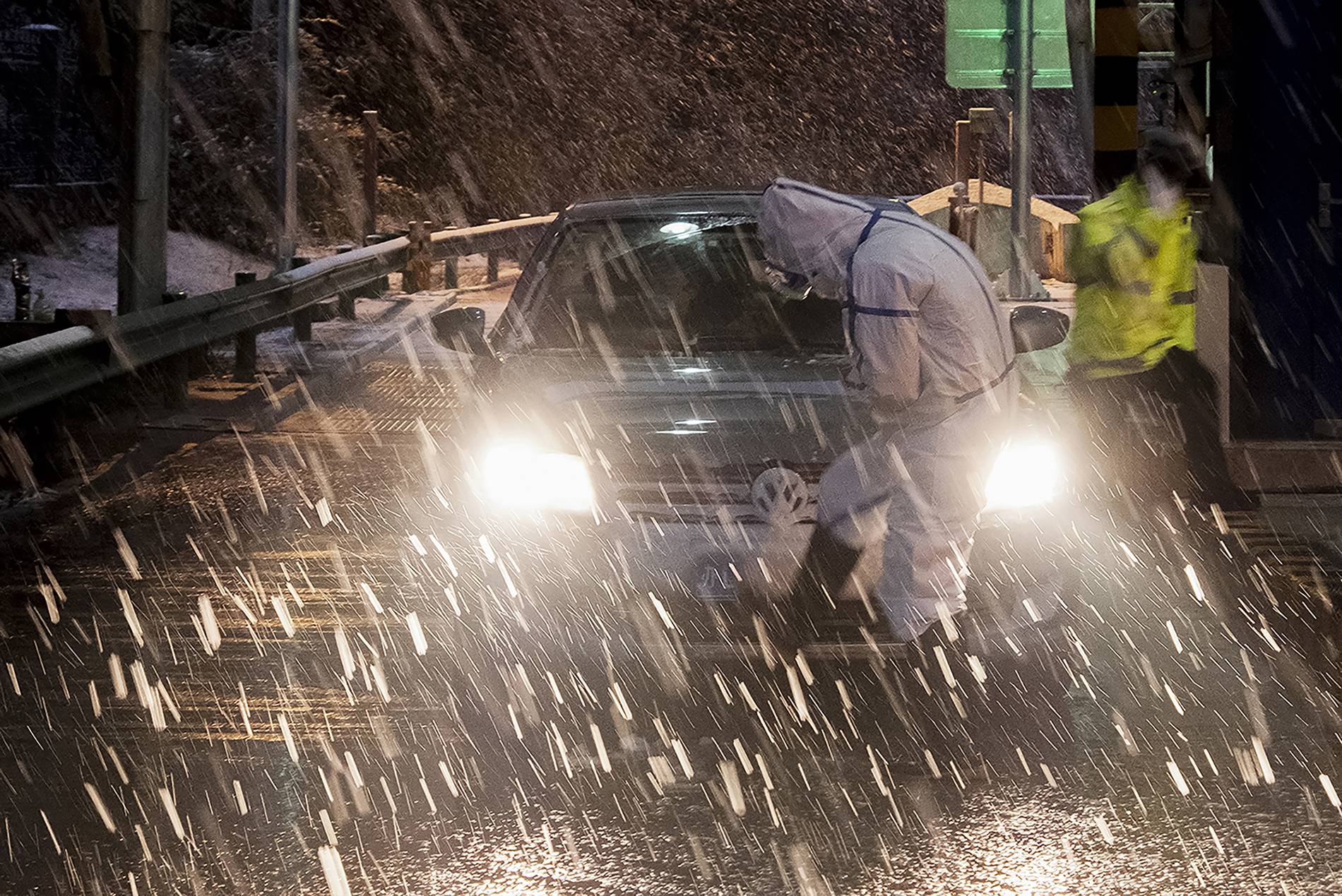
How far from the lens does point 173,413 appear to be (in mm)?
12883

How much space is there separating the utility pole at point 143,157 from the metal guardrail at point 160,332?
45cm

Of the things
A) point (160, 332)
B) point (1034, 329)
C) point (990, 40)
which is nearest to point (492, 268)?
point (990, 40)

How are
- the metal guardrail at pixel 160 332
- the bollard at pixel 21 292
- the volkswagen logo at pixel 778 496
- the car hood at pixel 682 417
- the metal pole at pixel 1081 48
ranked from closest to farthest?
the volkswagen logo at pixel 778 496 < the car hood at pixel 682 417 < the metal guardrail at pixel 160 332 < the bollard at pixel 21 292 < the metal pole at pixel 1081 48

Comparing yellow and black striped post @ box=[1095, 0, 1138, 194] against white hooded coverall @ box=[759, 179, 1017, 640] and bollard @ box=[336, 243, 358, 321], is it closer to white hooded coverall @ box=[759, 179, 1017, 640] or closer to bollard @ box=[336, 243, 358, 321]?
bollard @ box=[336, 243, 358, 321]

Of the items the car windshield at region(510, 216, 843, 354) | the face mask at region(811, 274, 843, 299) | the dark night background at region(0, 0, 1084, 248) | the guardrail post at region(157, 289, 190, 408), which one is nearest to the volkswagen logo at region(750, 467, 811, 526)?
the face mask at region(811, 274, 843, 299)

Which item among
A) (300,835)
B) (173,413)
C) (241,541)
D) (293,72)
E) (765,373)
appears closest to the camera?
(300,835)

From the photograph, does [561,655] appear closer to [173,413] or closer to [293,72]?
[173,413]

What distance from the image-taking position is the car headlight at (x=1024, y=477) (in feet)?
20.1

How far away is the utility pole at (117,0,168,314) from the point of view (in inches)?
520

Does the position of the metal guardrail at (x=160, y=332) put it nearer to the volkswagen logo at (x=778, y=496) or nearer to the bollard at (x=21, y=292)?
the bollard at (x=21, y=292)

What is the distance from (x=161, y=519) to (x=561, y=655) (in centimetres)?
427

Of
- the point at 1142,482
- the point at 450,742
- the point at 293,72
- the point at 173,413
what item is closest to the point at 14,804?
the point at 450,742

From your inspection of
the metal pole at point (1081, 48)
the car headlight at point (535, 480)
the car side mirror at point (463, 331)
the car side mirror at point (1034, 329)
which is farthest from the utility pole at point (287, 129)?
the car headlight at point (535, 480)

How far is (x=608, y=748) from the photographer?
581cm
